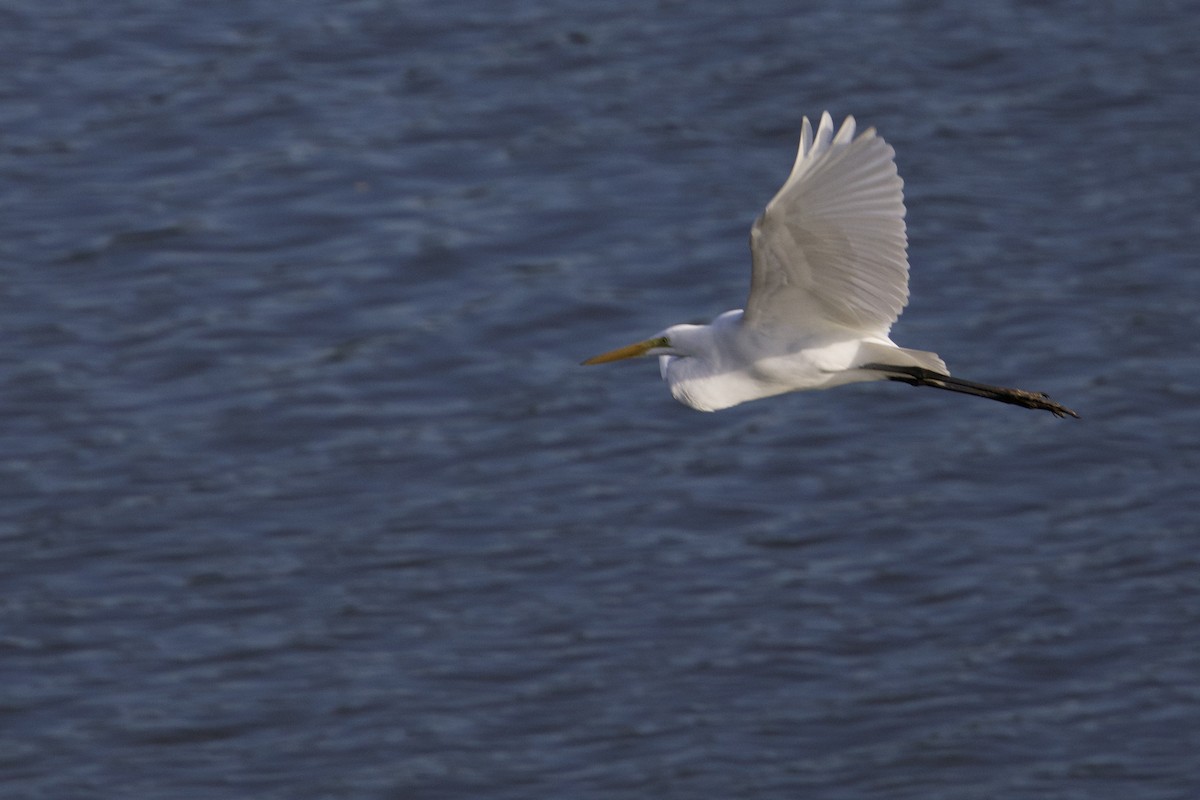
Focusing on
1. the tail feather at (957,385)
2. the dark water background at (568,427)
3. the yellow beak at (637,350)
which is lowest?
the dark water background at (568,427)

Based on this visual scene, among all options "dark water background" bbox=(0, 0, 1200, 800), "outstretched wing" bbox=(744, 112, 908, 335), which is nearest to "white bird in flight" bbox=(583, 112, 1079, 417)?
"outstretched wing" bbox=(744, 112, 908, 335)

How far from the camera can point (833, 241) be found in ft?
24.5

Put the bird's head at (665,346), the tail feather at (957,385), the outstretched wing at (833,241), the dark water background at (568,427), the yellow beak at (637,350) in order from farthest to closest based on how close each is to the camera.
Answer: the dark water background at (568,427), the yellow beak at (637,350), the bird's head at (665,346), the tail feather at (957,385), the outstretched wing at (833,241)

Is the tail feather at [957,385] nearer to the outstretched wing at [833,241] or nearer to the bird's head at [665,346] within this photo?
the outstretched wing at [833,241]

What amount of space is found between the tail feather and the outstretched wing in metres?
0.22

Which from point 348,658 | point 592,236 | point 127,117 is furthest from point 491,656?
point 127,117

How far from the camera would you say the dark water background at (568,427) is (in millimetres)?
13219

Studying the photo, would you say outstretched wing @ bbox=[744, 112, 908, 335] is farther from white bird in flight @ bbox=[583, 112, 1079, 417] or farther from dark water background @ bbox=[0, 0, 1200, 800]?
dark water background @ bbox=[0, 0, 1200, 800]

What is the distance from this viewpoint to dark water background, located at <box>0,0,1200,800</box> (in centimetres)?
Result: 1322

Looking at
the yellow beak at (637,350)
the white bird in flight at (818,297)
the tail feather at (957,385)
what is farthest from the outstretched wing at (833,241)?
the yellow beak at (637,350)

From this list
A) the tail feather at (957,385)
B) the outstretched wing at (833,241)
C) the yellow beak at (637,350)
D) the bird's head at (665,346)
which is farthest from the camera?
the yellow beak at (637,350)

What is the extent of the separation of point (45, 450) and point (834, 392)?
235 inches

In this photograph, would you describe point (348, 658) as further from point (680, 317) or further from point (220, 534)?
point (680, 317)

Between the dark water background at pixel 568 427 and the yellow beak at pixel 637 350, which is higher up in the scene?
the yellow beak at pixel 637 350
